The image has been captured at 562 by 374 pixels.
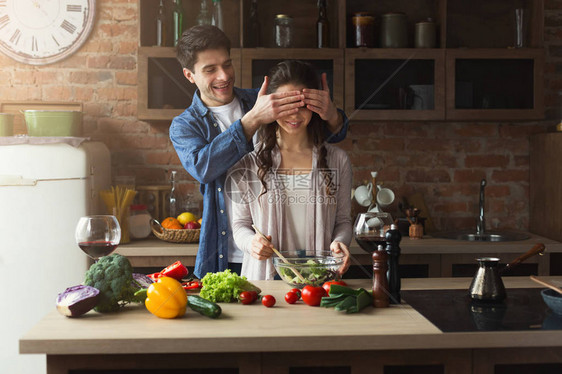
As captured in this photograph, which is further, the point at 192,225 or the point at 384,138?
the point at 384,138

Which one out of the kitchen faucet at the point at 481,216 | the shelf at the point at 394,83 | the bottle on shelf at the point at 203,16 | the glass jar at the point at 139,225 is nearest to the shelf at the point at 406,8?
the shelf at the point at 394,83

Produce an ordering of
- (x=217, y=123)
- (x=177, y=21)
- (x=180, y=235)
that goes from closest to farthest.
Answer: (x=217, y=123)
(x=180, y=235)
(x=177, y=21)

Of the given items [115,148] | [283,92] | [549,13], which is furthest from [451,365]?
[549,13]

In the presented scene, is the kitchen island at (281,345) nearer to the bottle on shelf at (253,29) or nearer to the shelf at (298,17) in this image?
the bottle on shelf at (253,29)

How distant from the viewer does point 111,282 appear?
164 centimetres

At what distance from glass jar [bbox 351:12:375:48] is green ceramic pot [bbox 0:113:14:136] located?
6.43ft

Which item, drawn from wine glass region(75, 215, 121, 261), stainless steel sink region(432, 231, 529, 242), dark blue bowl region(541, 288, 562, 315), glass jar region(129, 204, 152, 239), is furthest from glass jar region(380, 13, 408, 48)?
wine glass region(75, 215, 121, 261)

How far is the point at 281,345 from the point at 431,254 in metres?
1.96

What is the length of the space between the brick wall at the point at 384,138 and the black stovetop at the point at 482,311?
6.08 ft

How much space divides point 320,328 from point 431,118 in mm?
2288

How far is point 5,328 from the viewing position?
319 centimetres

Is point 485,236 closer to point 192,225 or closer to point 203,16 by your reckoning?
point 192,225

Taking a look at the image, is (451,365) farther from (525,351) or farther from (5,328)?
(5,328)

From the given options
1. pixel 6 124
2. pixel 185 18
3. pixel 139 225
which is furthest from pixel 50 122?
pixel 185 18
